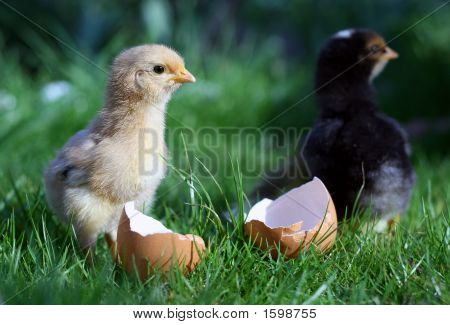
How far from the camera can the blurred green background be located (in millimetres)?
4117

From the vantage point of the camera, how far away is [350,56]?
2982mm

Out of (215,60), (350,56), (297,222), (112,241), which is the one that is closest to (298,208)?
(297,222)

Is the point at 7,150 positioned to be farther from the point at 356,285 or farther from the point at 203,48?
the point at 356,285

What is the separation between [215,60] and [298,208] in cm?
267

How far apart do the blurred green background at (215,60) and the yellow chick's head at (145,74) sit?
1260mm

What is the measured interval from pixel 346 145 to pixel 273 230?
2.24 ft

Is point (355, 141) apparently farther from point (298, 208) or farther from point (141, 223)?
point (141, 223)

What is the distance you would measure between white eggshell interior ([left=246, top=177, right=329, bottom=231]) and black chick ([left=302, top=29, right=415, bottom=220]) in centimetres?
29

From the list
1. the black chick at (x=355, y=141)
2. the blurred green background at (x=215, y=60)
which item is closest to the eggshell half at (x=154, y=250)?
the black chick at (x=355, y=141)

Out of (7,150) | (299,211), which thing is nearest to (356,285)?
(299,211)

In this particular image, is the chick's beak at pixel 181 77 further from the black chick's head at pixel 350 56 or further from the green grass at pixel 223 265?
the black chick's head at pixel 350 56

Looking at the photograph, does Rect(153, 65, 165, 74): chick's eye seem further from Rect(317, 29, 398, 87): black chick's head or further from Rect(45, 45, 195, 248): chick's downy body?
Rect(317, 29, 398, 87): black chick's head

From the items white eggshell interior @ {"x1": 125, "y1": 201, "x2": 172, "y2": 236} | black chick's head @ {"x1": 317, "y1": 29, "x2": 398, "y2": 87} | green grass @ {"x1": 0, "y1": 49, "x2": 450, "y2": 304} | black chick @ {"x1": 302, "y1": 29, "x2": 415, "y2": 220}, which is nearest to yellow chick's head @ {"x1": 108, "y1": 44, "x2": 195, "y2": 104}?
green grass @ {"x1": 0, "y1": 49, "x2": 450, "y2": 304}

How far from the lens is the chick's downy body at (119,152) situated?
7.36 feet
